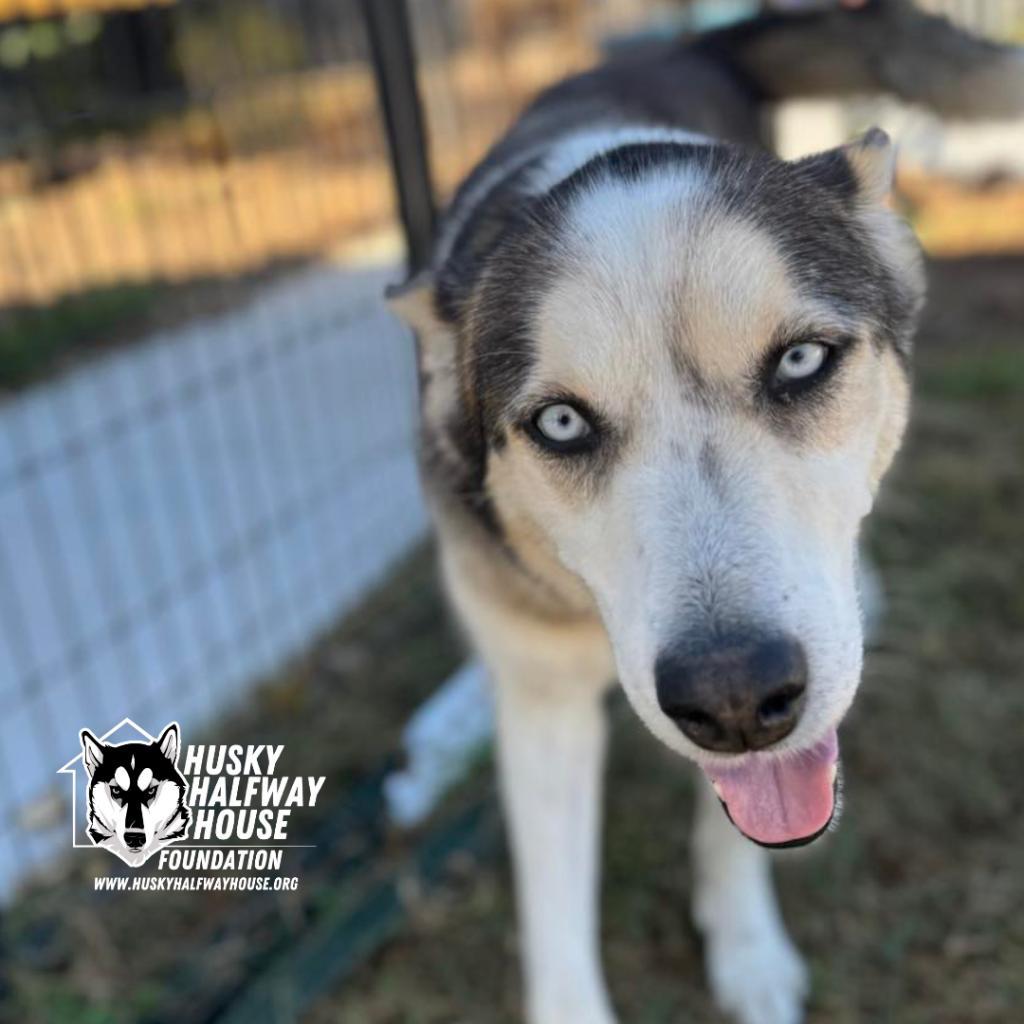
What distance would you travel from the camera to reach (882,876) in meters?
2.86

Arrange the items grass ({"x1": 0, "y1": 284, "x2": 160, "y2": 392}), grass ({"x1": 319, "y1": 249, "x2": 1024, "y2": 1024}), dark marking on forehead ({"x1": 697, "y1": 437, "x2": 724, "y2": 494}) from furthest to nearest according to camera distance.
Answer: grass ({"x1": 0, "y1": 284, "x2": 160, "y2": 392}) < grass ({"x1": 319, "y1": 249, "x2": 1024, "y2": 1024}) < dark marking on forehead ({"x1": 697, "y1": 437, "x2": 724, "y2": 494})

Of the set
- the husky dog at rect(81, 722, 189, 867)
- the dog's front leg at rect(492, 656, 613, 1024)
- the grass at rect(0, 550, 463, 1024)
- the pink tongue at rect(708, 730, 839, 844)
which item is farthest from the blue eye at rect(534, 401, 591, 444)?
the grass at rect(0, 550, 463, 1024)

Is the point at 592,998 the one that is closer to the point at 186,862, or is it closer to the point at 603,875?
the point at 603,875

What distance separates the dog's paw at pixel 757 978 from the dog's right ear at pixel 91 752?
1.44 meters

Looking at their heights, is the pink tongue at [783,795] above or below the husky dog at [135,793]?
above

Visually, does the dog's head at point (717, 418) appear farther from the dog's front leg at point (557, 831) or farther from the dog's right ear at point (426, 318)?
the dog's front leg at point (557, 831)

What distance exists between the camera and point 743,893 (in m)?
2.65

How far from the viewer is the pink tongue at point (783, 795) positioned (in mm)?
1727

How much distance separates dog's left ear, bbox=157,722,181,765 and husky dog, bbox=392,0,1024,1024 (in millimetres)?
800

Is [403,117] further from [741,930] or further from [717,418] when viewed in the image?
[741,930]

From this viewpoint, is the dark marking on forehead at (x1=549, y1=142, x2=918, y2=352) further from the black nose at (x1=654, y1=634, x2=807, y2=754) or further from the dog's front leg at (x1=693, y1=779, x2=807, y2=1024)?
the dog's front leg at (x1=693, y1=779, x2=807, y2=1024)

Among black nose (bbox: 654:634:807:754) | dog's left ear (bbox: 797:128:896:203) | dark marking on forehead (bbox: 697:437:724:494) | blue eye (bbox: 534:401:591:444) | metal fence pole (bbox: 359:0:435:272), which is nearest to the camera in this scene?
black nose (bbox: 654:634:807:754)

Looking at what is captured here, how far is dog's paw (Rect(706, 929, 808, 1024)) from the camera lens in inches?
99.3

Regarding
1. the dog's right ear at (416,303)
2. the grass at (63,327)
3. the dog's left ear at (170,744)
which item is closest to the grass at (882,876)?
the dog's left ear at (170,744)
